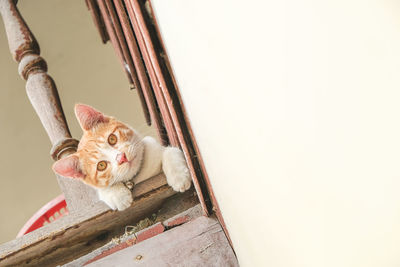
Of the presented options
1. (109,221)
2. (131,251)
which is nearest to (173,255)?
(131,251)

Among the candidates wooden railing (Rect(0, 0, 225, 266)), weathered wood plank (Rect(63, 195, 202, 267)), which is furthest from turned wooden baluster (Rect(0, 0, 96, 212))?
weathered wood plank (Rect(63, 195, 202, 267))

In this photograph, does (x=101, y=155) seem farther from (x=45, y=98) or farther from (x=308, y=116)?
(x=308, y=116)

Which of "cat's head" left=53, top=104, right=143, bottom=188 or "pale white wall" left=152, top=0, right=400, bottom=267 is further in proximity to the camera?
"cat's head" left=53, top=104, right=143, bottom=188

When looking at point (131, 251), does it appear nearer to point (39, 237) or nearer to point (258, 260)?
point (39, 237)

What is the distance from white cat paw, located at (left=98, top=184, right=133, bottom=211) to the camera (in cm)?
88

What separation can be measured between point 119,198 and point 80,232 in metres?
0.13

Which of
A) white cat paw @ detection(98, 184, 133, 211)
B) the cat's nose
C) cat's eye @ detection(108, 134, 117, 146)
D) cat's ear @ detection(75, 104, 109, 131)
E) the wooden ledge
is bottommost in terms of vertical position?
the wooden ledge

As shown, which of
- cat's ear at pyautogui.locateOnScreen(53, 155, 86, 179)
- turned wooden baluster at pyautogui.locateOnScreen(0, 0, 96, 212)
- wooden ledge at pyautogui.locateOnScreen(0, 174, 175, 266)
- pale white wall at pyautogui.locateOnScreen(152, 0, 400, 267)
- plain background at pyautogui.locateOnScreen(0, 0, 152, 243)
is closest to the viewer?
pale white wall at pyautogui.locateOnScreen(152, 0, 400, 267)

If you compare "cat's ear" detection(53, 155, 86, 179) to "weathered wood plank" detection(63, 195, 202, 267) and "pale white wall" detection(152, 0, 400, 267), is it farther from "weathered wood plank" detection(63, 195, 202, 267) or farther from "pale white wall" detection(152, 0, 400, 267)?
"pale white wall" detection(152, 0, 400, 267)

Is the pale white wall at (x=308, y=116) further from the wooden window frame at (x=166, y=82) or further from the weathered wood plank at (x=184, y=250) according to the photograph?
the weathered wood plank at (x=184, y=250)

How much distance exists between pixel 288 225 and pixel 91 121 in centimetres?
80

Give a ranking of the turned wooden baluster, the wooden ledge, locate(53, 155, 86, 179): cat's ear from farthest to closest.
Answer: the turned wooden baluster, locate(53, 155, 86, 179): cat's ear, the wooden ledge

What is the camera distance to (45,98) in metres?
1.35

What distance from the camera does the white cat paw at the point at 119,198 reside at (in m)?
0.88
